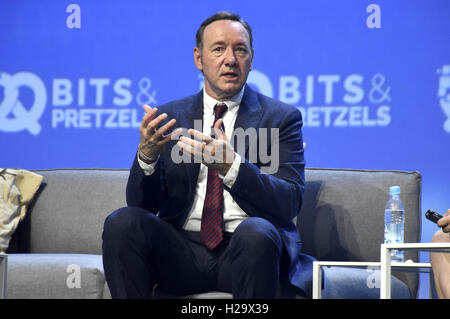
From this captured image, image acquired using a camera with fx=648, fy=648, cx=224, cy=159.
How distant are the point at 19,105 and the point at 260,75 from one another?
1.40 metres

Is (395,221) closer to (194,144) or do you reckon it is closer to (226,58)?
(226,58)

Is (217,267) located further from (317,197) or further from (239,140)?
(317,197)

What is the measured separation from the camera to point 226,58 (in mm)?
2461

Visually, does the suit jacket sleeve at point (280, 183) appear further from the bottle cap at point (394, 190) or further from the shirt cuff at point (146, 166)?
the bottle cap at point (394, 190)

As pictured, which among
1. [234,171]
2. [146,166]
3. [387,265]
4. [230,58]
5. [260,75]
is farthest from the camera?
[260,75]

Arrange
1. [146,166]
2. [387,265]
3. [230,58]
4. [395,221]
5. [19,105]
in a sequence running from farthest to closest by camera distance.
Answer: [19,105]
[395,221]
[230,58]
[146,166]
[387,265]

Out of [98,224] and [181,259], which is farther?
[98,224]

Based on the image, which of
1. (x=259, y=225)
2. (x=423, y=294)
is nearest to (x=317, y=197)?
(x=423, y=294)

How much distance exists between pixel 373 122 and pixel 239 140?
1.25 m

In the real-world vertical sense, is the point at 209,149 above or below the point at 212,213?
above

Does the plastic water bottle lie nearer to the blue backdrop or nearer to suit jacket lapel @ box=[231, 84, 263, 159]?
the blue backdrop

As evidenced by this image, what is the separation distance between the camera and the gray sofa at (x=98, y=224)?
2.69 m

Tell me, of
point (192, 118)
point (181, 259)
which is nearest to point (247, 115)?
point (192, 118)

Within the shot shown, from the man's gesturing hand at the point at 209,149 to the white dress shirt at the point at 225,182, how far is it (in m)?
0.04
